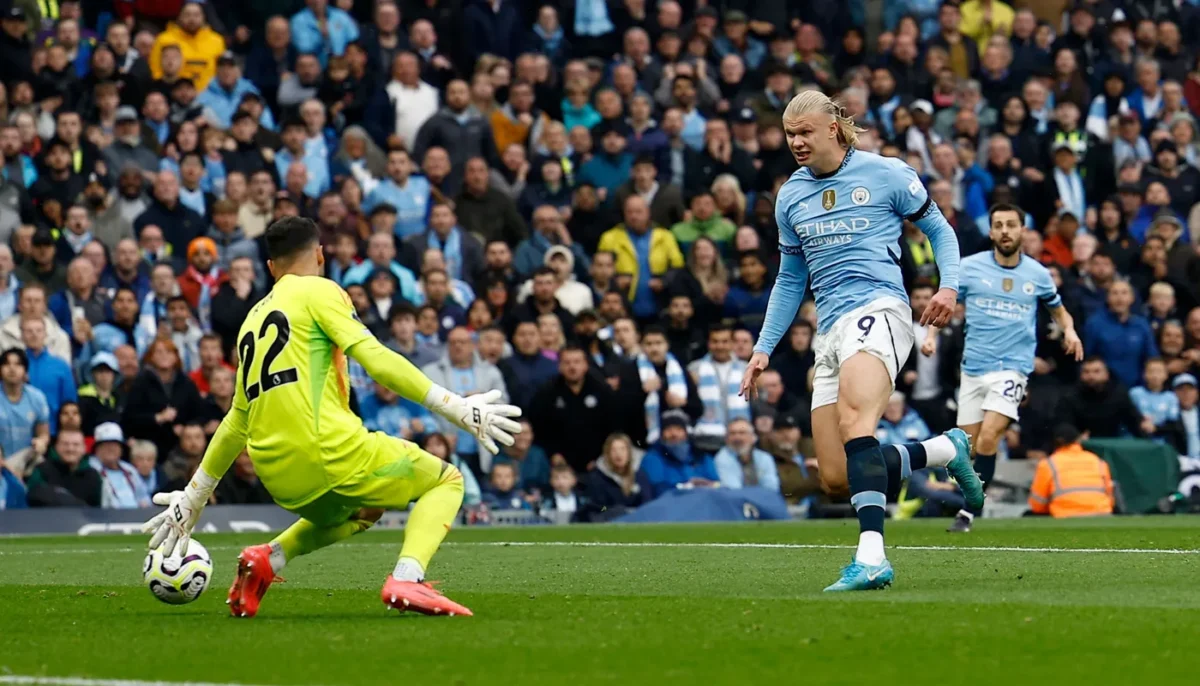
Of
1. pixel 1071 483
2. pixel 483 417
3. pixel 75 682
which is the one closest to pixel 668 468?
pixel 1071 483

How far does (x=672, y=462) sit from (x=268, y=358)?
12113mm

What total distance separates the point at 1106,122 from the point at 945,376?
5.81m

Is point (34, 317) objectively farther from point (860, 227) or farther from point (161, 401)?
point (860, 227)

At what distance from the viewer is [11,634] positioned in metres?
8.32

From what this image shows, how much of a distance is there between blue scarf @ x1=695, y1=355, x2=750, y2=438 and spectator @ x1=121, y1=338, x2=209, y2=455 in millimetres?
5177

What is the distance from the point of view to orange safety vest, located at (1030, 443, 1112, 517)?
64.3 feet

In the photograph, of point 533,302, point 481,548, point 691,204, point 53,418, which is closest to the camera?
point 481,548

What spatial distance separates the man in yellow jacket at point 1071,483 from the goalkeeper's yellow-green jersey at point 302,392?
40.3ft

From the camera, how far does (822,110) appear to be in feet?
33.1

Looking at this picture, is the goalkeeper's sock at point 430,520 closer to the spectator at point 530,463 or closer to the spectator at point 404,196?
the spectator at point 530,463

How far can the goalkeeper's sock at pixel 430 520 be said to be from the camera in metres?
8.46

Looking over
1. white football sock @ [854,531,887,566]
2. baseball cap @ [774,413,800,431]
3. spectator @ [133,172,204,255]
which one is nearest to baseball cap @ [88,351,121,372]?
spectator @ [133,172,204,255]

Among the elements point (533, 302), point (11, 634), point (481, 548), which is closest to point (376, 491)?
point (11, 634)

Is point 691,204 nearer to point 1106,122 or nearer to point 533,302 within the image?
point 533,302
